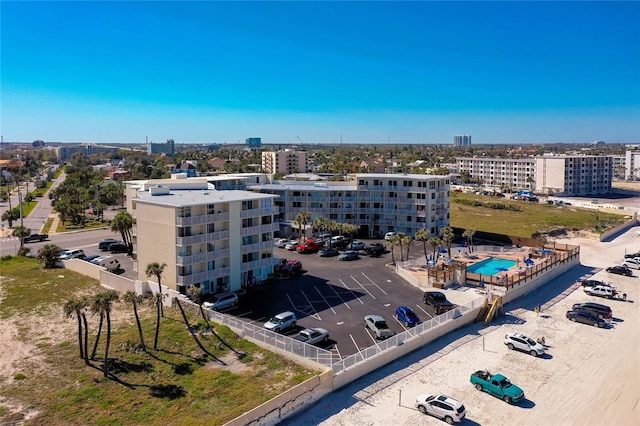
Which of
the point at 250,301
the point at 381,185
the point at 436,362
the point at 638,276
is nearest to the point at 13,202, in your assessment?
the point at 381,185

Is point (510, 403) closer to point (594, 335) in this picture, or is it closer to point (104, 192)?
point (594, 335)

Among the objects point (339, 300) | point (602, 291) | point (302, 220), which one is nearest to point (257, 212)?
point (339, 300)

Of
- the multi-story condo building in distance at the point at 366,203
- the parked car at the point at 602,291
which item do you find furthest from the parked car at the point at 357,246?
the parked car at the point at 602,291

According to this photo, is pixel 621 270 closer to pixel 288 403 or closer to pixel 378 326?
pixel 378 326

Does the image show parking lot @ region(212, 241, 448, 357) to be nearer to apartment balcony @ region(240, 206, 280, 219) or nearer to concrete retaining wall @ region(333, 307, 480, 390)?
concrete retaining wall @ region(333, 307, 480, 390)

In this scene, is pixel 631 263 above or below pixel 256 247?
below

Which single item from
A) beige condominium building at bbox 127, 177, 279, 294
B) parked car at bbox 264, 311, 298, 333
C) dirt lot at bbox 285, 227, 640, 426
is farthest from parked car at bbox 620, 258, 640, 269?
parked car at bbox 264, 311, 298, 333

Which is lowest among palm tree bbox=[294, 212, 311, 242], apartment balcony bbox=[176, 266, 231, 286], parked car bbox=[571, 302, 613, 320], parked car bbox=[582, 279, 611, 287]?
parked car bbox=[571, 302, 613, 320]
